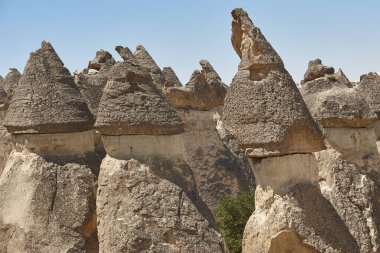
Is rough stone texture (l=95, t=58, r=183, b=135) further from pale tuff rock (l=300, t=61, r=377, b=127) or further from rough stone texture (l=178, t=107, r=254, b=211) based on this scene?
rough stone texture (l=178, t=107, r=254, b=211)

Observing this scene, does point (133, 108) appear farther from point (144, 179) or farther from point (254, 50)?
point (254, 50)

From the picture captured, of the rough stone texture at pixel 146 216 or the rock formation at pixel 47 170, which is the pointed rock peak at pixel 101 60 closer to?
the rock formation at pixel 47 170

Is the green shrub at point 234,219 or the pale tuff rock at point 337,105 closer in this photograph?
the pale tuff rock at point 337,105

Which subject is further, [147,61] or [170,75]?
[170,75]

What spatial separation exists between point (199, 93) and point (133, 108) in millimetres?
9823

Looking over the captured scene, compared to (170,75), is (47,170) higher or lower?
lower

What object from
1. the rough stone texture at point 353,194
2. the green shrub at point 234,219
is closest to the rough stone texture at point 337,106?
the rough stone texture at point 353,194

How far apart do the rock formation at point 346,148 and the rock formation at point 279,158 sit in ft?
6.09

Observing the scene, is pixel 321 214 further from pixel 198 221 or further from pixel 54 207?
pixel 54 207

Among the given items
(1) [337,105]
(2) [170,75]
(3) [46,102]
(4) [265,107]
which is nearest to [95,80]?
(3) [46,102]

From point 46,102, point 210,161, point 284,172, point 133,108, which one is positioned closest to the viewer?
point 284,172

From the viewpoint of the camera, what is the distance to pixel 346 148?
10.7m

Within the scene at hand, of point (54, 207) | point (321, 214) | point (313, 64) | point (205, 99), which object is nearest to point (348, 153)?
point (313, 64)

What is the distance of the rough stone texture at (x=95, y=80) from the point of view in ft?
43.6
